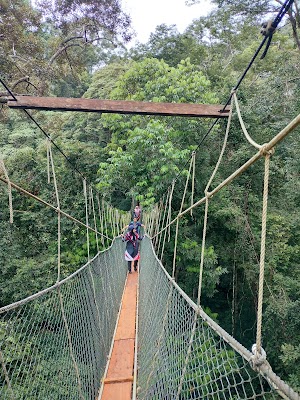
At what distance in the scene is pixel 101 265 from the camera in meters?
2.49

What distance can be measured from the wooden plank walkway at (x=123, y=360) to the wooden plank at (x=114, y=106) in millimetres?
1475

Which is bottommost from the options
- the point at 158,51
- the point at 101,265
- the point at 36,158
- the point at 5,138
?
the point at 101,265

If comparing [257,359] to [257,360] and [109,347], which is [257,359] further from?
[109,347]

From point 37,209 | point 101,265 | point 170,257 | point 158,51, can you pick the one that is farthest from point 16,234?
point 158,51

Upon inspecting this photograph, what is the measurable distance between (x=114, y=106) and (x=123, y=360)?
151 centimetres

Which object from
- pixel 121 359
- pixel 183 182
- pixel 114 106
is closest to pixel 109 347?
pixel 121 359

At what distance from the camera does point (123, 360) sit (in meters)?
2.02

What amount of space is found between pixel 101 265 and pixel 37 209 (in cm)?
309

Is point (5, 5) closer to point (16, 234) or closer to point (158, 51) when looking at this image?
point (16, 234)

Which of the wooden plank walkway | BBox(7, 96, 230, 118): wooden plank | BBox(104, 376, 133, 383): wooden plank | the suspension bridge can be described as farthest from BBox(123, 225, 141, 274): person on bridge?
BBox(104, 376, 133, 383): wooden plank

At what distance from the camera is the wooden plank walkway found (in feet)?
5.60

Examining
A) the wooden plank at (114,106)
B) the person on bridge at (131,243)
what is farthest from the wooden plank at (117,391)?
the person on bridge at (131,243)

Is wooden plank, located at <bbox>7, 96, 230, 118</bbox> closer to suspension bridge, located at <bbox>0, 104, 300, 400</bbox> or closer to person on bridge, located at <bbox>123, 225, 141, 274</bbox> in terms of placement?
suspension bridge, located at <bbox>0, 104, 300, 400</bbox>

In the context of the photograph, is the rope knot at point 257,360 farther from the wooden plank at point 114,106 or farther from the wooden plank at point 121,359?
the wooden plank at point 114,106
